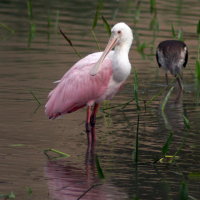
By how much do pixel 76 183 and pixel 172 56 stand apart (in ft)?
23.0

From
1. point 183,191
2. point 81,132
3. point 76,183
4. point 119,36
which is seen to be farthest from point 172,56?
point 183,191

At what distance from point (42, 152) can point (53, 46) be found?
6.79m

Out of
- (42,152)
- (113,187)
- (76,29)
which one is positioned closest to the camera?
(113,187)

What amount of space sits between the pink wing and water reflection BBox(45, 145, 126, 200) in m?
1.23

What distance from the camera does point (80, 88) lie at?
10.8 metres

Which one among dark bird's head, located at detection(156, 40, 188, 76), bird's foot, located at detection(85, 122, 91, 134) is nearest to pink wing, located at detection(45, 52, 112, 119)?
bird's foot, located at detection(85, 122, 91, 134)

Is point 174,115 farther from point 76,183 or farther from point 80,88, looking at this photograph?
point 76,183

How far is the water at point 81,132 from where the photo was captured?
8414 mm

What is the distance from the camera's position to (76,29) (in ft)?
58.6

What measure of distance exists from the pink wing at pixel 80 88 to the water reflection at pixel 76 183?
1227 millimetres

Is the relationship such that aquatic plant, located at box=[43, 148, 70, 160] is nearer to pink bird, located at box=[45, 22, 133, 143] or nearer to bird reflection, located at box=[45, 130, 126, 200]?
bird reflection, located at box=[45, 130, 126, 200]

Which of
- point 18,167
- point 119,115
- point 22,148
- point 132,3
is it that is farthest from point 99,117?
point 132,3

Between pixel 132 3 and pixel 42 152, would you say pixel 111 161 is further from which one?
pixel 132 3

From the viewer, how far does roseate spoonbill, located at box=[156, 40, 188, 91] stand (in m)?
14.6
